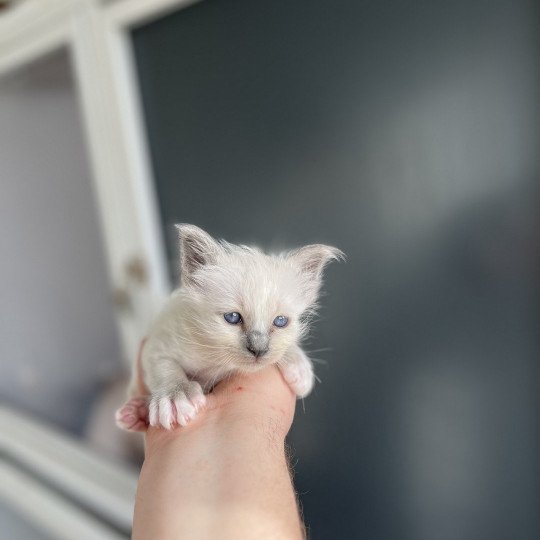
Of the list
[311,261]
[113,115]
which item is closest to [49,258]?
[113,115]

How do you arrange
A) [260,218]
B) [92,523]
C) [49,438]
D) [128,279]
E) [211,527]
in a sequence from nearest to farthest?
[211,527] → [260,218] → [92,523] → [128,279] → [49,438]

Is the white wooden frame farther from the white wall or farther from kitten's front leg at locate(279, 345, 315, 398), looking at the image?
kitten's front leg at locate(279, 345, 315, 398)

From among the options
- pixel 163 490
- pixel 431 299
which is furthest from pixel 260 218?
pixel 163 490

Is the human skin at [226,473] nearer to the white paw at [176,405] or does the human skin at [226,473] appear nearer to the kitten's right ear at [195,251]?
the white paw at [176,405]

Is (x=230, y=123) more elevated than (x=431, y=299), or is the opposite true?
(x=230, y=123)

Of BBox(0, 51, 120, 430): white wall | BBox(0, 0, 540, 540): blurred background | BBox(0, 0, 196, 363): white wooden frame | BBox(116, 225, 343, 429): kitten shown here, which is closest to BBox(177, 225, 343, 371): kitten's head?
BBox(116, 225, 343, 429): kitten

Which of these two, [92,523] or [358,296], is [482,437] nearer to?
[358,296]

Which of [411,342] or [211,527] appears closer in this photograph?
[211,527]
